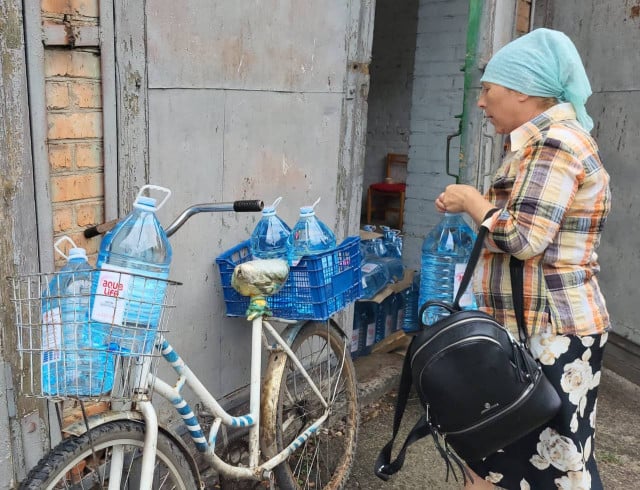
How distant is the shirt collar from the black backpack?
36 cm

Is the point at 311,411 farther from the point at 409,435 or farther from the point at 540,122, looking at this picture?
the point at 540,122

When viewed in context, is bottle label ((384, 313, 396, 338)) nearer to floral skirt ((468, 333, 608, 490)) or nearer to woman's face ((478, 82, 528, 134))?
floral skirt ((468, 333, 608, 490))

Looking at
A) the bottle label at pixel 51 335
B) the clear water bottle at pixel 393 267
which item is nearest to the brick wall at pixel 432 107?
the clear water bottle at pixel 393 267

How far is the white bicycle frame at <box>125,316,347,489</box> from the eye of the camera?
6.73 feet

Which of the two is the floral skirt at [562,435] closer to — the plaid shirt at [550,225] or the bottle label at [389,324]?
the plaid shirt at [550,225]

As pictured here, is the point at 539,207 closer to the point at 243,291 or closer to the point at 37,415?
the point at 243,291

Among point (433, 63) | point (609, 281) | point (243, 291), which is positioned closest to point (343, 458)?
point (243, 291)

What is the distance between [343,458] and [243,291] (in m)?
1.29

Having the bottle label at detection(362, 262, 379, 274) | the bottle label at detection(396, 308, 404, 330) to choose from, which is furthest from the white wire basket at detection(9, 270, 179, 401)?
the bottle label at detection(396, 308, 404, 330)

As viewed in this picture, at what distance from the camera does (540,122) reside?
92.5 inches

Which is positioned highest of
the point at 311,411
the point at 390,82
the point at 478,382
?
the point at 390,82

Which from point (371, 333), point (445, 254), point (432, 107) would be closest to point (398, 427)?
point (445, 254)

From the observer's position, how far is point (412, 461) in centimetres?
394

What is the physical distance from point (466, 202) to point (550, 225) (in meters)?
0.32
